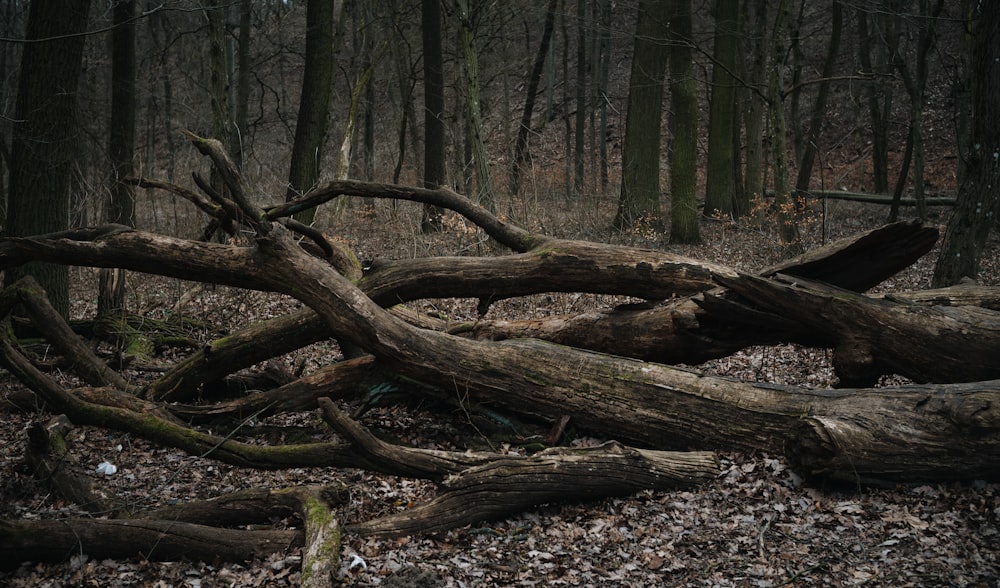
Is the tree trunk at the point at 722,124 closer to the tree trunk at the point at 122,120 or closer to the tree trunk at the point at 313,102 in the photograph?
the tree trunk at the point at 313,102

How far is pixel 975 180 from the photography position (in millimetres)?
7680

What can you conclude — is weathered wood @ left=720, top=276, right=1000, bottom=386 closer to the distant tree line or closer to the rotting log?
the rotting log

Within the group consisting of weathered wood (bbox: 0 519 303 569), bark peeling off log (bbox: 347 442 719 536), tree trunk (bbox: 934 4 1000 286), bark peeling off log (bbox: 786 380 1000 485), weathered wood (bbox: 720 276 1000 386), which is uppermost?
tree trunk (bbox: 934 4 1000 286)

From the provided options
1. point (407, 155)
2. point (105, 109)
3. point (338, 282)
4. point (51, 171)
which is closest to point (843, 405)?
point (338, 282)

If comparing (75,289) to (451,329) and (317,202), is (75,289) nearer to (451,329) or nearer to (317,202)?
(317,202)

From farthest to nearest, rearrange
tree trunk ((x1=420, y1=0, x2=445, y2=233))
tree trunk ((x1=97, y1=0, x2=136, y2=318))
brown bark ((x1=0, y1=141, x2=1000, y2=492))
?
1. tree trunk ((x1=420, y1=0, x2=445, y2=233))
2. tree trunk ((x1=97, y1=0, x2=136, y2=318))
3. brown bark ((x1=0, y1=141, x2=1000, y2=492))

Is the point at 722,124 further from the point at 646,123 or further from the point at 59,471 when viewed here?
the point at 59,471

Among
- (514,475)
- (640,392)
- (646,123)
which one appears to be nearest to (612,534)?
(514,475)

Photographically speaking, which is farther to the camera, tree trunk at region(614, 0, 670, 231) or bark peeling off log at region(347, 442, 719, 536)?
tree trunk at region(614, 0, 670, 231)

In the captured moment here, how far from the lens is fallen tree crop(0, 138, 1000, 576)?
186 inches

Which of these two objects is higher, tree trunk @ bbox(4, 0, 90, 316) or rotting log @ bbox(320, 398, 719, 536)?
tree trunk @ bbox(4, 0, 90, 316)

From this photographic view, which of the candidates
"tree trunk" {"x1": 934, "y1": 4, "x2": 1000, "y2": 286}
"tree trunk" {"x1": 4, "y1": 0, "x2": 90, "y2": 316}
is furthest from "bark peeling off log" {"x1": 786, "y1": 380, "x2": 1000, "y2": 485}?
"tree trunk" {"x1": 4, "y1": 0, "x2": 90, "y2": 316}

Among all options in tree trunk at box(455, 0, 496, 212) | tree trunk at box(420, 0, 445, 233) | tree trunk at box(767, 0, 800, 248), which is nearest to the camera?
tree trunk at box(455, 0, 496, 212)

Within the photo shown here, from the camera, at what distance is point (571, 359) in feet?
19.3
